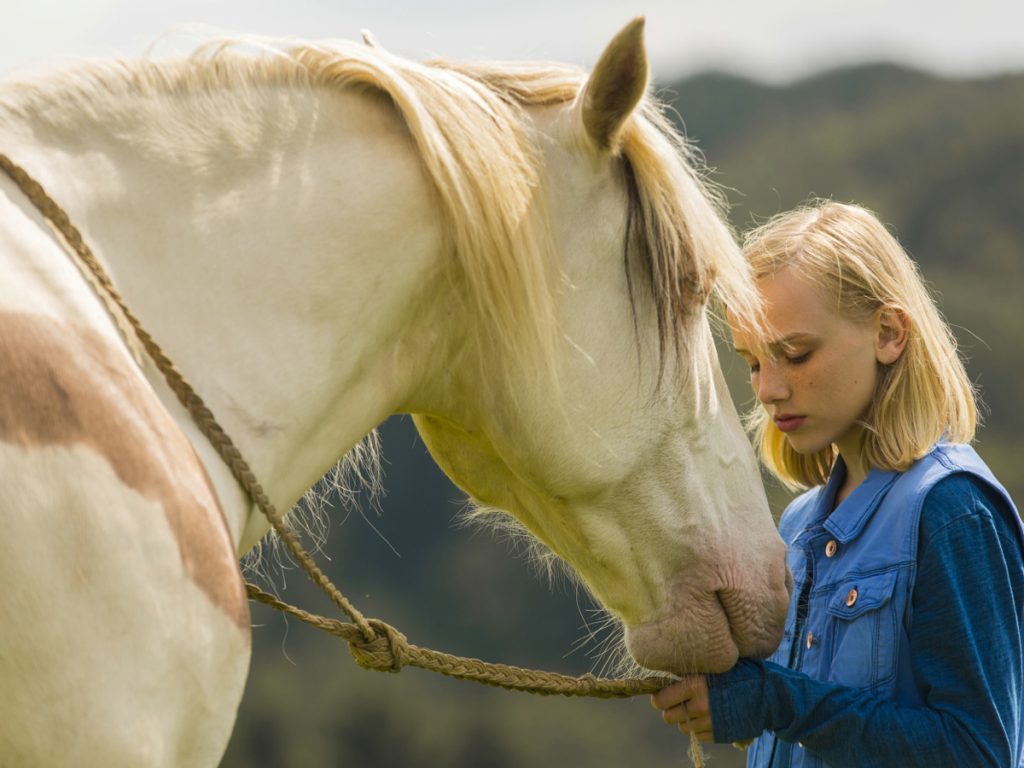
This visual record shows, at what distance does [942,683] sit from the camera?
160 centimetres

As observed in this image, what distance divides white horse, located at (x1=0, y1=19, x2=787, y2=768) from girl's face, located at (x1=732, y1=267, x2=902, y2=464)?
0.17m

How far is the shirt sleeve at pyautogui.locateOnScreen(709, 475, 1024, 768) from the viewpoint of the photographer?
157 centimetres

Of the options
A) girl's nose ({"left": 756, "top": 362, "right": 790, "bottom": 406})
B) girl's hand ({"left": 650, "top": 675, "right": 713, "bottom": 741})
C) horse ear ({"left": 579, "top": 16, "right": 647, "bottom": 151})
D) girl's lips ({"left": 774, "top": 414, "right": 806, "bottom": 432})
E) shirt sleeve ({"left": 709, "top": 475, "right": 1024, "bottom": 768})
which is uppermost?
horse ear ({"left": 579, "top": 16, "right": 647, "bottom": 151})

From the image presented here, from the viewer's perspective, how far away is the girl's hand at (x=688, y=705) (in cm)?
166

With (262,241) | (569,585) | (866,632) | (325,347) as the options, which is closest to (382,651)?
(325,347)

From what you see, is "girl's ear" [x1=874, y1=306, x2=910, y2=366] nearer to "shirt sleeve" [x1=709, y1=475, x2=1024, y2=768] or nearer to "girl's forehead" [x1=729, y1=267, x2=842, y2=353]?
"girl's forehead" [x1=729, y1=267, x2=842, y2=353]

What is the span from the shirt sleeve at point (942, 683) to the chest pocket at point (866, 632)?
0.10ft

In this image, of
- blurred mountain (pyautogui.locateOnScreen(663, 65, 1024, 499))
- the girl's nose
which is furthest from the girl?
blurred mountain (pyautogui.locateOnScreen(663, 65, 1024, 499))

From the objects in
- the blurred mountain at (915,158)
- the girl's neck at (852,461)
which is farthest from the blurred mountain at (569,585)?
the girl's neck at (852,461)

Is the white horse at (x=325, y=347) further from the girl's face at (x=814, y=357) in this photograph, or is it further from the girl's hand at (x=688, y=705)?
the girl's face at (x=814, y=357)

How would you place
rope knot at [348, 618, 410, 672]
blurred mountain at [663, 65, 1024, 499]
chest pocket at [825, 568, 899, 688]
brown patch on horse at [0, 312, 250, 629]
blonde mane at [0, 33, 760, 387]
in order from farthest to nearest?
blurred mountain at [663, 65, 1024, 499], chest pocket at [825, 568, 899, 688], rope knot at [348, 618, 410, 672], blonde mane at [0, 33, 760, 387], brown patch on horse at [0, 312, 250, 629]

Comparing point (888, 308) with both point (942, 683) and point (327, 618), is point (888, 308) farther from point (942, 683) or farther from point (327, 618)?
point (327, 618)

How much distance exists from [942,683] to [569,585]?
4.59 metres

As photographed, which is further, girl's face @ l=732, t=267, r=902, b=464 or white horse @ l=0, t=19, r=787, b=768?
girl's face @ l=732, t=267, r=902, b=464
